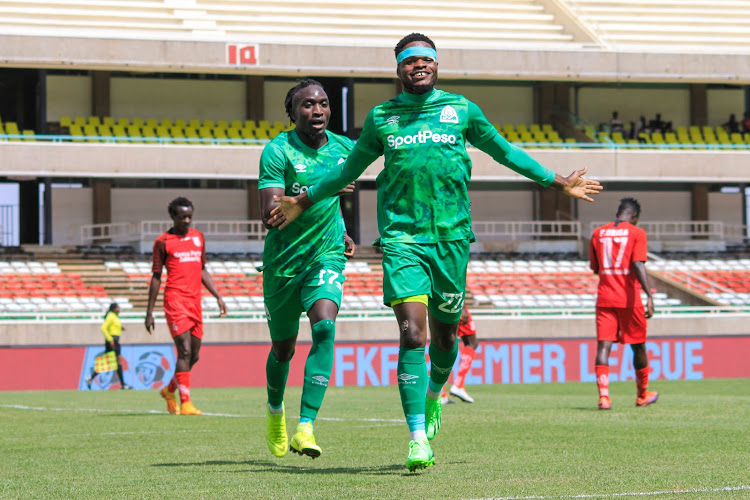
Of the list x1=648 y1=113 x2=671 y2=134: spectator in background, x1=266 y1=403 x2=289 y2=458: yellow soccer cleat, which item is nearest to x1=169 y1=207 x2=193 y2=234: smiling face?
x1=266 y1=403 x2=289 y2=458: yellow soccer cleat

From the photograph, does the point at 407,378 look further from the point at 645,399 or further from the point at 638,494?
the point at 645,399

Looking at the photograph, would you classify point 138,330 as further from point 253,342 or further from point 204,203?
point 204,203

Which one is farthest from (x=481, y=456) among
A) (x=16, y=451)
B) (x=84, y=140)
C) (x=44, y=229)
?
(x=44, y=229)

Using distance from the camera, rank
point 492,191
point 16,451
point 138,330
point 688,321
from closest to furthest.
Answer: point 16,451
point 138,330
point 688,321
point 492,191

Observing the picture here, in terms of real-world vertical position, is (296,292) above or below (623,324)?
above

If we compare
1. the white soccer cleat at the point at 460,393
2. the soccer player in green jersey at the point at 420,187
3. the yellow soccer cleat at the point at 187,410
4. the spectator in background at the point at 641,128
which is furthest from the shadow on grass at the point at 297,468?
the spectator in background at the point at 641,128

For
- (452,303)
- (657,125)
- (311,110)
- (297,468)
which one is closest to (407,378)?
(452,303)

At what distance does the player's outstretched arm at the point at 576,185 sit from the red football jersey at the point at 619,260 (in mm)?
5651

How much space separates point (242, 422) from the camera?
1137 centimetres

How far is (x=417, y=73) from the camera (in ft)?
22.1

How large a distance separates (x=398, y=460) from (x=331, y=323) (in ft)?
2.96

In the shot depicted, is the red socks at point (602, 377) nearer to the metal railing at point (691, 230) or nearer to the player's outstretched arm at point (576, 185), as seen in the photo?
the player's outstretched arm at point (576, 185)

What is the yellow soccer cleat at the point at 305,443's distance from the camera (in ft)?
21.8

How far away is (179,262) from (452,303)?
6.73 metres
